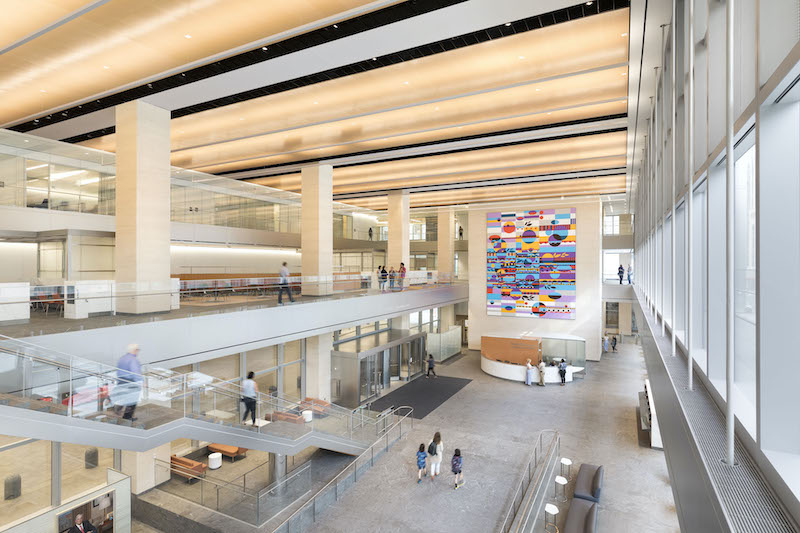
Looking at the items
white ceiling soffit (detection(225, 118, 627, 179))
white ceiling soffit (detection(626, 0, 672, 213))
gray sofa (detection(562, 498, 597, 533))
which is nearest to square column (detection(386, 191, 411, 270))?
white ceiling soffit (detection(225, 118, 627, 179))

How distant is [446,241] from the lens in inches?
1145

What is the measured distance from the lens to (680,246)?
6801mm

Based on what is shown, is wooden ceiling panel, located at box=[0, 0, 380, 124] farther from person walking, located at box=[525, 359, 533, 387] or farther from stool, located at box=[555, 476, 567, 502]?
person walking, located at box=[525, 359, 533, 387]

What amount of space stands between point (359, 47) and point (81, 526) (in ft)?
36.7

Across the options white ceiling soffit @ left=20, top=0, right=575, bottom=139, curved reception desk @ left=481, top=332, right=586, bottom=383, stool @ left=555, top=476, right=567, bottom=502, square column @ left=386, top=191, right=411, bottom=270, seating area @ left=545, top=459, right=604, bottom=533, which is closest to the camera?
white ceiling soffit @ left=20, top=0, right=575, bottom=139

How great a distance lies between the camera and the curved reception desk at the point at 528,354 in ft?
67.7

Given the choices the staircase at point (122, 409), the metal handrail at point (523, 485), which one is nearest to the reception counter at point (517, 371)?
the metal handrail at point (523, 485)

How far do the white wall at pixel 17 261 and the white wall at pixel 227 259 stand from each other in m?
5.01

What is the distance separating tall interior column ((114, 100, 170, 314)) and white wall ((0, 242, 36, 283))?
7052 mm

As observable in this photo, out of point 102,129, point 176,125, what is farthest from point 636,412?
point 102,129

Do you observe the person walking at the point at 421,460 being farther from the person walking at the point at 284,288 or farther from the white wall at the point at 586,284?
the white wall at the point at 586,284

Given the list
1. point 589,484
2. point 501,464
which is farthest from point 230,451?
point 589,484

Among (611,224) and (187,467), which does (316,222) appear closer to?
(187,467)

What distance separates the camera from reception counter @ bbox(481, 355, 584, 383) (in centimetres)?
2020
